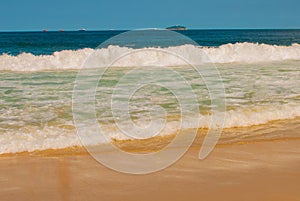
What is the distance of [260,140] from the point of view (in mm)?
5887

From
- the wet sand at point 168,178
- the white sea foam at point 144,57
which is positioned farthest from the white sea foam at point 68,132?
the white sea foam at point 144,57

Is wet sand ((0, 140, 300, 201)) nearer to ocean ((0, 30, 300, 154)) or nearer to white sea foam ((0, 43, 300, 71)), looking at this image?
ocean ((0, 30, 300, 154))

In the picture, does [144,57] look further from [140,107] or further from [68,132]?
[68,132]

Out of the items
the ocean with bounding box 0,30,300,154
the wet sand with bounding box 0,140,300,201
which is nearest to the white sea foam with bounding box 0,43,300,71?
the ocean with bounding box 0,30,300,154

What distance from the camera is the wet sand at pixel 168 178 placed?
3.87 metres

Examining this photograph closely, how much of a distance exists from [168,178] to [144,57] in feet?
43.9

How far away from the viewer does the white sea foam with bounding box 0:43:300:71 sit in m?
16.2

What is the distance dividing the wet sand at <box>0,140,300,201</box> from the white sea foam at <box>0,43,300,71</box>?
37.2 ft

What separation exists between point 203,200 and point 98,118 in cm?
341

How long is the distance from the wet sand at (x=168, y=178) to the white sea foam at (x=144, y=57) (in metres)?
11.3

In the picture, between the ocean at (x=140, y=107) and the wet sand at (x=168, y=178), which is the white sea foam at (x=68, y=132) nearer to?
the ocean at (x=140, y=107)

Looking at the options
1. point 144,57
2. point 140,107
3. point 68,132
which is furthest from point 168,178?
point 144,57

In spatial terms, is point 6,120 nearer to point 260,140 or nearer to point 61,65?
point 260,140

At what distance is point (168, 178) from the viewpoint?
432 cm
